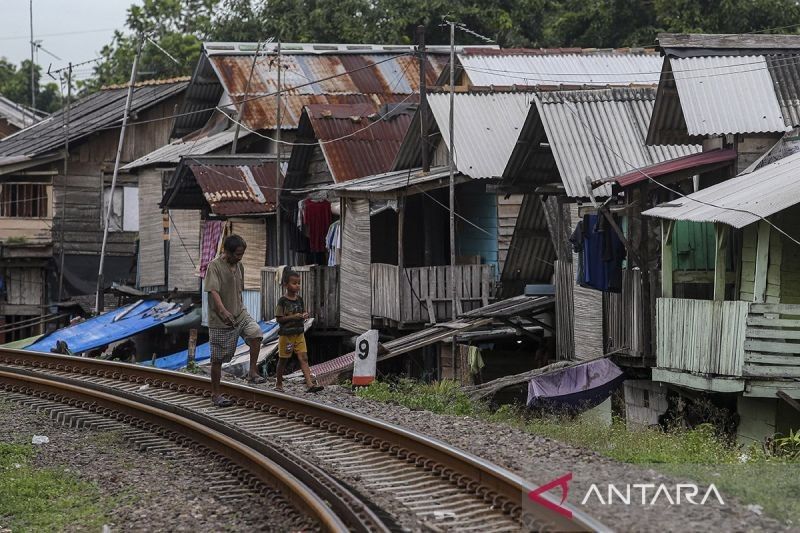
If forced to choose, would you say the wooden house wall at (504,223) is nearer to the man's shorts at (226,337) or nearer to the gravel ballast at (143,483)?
the man's shorts at (226,337)

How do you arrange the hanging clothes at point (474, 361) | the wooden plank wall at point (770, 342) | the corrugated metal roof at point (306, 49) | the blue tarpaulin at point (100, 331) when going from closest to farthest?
the wooden plank wall at point (770, 342), the hanging clothes at point (474, 361), the blue tarpaulin at point (100, 331), the corrugated metal roof at point (306, 49)

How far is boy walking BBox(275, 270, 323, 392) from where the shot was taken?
1500 centimetres

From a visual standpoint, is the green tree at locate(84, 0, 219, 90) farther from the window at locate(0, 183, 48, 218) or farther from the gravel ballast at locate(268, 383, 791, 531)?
the gravel ballast at locate(268, 383, 791, 531)

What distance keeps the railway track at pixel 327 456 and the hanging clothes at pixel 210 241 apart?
14843 millimetres

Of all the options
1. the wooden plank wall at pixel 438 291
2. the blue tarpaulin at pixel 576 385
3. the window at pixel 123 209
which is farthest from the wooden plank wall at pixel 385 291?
the window at pixel 123 209

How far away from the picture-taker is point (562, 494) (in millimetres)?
8211

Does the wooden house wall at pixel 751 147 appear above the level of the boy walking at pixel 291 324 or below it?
above

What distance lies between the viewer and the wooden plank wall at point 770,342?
567 inches

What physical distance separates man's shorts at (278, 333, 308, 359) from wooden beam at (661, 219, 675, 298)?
4500mm

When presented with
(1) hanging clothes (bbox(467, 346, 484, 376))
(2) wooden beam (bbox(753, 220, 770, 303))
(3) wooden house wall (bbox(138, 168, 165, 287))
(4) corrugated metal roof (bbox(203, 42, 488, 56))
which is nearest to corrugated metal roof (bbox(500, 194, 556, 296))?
(1) hanging clothes (bbox(467, 346, 484, 376))

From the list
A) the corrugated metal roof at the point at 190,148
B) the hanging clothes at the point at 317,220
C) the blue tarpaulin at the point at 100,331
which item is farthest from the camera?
the corrugated metal roof at the point at 190,148

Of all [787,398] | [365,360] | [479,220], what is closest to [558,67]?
[479,220]

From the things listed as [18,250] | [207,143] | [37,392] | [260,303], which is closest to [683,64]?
[37,392]

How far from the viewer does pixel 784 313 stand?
47.4 ft
